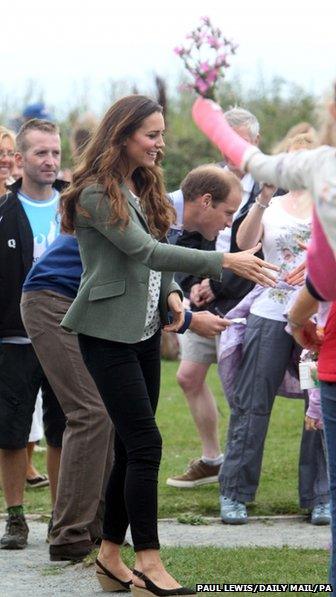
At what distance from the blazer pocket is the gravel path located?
1.41 metres

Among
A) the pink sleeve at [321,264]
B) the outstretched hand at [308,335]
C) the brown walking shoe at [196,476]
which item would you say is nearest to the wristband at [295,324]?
the outstretched hand at [308,335]

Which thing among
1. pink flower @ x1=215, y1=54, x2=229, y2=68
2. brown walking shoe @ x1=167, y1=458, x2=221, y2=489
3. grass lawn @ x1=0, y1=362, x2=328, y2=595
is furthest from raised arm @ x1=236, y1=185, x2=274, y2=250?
pink flower @ x1=215, y1=54, x2=229, y2=68

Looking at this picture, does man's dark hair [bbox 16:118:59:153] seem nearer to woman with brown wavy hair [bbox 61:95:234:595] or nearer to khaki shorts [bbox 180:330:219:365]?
woman with brown wavy hair [bbox 61:95:234:595]

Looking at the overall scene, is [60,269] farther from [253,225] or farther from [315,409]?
[315,409]

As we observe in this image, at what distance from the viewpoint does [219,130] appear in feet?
14.0

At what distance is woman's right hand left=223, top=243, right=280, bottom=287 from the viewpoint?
17.5 ft

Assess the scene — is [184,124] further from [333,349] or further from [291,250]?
[333,349]

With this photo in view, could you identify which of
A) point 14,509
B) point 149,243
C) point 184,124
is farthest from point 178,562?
point 184,124

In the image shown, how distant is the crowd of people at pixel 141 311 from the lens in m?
5.32

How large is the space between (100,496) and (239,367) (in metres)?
1.53

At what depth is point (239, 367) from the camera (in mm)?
7770

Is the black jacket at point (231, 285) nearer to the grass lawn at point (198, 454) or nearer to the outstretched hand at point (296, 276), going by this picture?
the grass lawn at point (198, 454)

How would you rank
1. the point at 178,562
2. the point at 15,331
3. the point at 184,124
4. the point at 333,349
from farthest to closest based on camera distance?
the point at 184,124, the point at 15,331, the point at 178,562, the point at 333,349

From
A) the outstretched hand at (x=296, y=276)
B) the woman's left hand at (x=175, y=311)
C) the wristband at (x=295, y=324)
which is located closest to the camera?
the wristband at (x=295, y=324)
